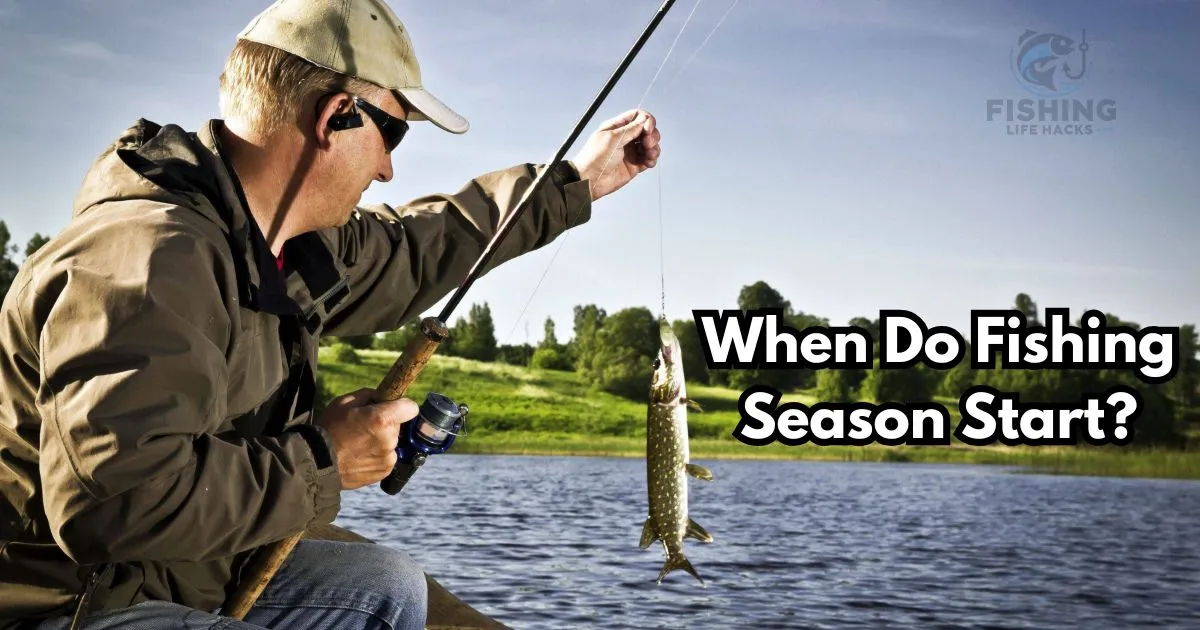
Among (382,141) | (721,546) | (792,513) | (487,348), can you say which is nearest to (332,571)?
(382,141)

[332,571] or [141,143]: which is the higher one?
[141,143]

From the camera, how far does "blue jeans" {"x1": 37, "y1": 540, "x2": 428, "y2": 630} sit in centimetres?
269

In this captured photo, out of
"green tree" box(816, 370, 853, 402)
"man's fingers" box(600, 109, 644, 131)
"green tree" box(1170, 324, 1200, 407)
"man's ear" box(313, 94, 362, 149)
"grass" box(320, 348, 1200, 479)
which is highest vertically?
"green tree" box(1170, 324, 1200, 407)

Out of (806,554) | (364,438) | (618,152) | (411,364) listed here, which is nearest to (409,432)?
(411,364)

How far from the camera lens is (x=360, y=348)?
74438mm

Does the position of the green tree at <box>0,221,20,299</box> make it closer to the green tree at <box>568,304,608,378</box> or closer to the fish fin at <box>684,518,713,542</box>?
the green tree at <box>568,304,608,378</box>

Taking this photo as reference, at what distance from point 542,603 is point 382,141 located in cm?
1131

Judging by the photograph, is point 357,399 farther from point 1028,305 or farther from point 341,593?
point 1028,305

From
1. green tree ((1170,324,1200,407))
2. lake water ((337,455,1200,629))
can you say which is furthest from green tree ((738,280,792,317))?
lake water ((337,455,1200,629))

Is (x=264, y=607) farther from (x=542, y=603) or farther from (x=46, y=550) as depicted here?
(x=542, y=603)

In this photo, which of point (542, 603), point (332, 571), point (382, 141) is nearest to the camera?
point (382, 141)

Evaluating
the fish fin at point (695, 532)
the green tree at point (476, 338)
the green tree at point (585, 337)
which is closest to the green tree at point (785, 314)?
the green tree at point (585, 337)

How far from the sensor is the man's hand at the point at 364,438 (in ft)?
7.89

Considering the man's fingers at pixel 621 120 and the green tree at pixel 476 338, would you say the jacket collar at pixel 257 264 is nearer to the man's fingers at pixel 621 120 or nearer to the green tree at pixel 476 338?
the man's fingers at pixel 621 120
